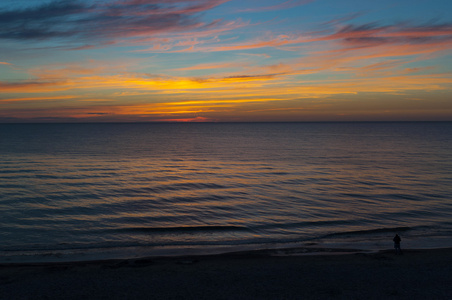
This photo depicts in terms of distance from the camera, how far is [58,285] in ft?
53.3

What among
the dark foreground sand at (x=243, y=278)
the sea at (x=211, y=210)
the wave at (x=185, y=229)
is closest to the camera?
the dark foreground sand at (x=243, y=278)

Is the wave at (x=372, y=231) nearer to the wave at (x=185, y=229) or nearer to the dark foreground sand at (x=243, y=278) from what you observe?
the dark foreground sand at (x=243, y=278)

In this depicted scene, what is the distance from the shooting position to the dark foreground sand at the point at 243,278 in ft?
50.4

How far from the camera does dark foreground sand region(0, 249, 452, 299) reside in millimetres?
15375

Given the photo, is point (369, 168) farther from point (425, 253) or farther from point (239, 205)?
point (425, 253)

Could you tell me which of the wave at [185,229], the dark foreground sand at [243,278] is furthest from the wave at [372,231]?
the wave at [185,229]

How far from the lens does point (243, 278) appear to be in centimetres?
1733

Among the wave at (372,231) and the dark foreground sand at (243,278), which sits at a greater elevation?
the dark foreground sand at (243,278)

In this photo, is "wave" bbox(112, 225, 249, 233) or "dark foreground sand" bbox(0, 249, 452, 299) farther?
"wave" bbox(112, 225, 249, 233)

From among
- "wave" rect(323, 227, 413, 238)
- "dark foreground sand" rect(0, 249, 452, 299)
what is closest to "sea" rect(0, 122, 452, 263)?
"wave" rect(323, 227, 413, 238)

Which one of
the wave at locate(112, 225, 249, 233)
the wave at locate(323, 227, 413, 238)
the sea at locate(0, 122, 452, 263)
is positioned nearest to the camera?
the sea at locate(0, 122, 452, 263)

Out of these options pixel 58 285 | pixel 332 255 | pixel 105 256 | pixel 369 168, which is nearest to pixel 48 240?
pixel 105 256

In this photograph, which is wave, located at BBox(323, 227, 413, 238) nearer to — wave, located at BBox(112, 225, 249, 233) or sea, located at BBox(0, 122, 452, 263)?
sea, located at BBox(0, 122, 452, 263)

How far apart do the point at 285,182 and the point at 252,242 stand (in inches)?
868
